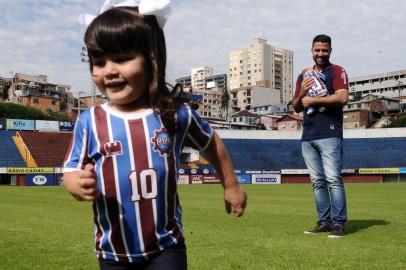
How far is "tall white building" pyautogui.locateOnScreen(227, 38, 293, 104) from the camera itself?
170 meters

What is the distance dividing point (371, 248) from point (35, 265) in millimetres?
3296

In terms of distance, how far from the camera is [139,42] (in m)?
2.30

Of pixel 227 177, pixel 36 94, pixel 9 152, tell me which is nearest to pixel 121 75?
pixel 227 177

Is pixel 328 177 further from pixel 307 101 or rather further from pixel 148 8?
pixel 148 8

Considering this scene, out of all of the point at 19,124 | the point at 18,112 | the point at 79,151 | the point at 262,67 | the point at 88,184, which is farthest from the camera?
the point at 262,67

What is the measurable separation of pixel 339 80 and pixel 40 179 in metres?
36.9

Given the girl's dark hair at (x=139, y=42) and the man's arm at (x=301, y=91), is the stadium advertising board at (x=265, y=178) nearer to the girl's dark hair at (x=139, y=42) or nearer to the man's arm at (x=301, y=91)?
the man's arm at (x=301, y=91)

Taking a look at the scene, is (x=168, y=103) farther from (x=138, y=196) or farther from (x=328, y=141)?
(x=328, y=141)

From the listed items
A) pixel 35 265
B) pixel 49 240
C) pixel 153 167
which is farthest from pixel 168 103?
pixel 49 240

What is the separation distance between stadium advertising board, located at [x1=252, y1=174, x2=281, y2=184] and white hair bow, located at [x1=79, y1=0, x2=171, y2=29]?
45.7m

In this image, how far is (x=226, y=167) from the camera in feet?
8.50

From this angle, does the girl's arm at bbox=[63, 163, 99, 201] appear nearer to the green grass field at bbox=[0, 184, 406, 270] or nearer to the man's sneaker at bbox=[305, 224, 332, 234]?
the green grass field at bbox=[0, 184, 406, 270]

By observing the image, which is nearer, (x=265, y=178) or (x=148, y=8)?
(x=148, y=8)

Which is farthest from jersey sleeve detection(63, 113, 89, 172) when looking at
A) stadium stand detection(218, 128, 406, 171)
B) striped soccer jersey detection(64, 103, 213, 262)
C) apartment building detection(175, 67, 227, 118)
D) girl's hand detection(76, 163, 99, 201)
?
apartment building detection(175, 67, 227, 118)
